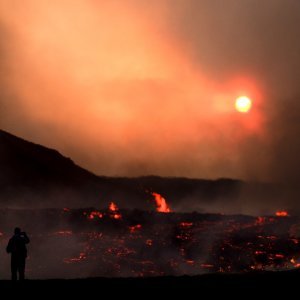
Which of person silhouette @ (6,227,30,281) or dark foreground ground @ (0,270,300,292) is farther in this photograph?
person silhouette @ (6,227,30,281)

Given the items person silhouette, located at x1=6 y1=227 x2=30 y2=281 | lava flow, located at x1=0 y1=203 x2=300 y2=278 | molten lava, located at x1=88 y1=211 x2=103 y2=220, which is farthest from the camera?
molten lava, located at x1=88 y1=211 x2=103 y2=220

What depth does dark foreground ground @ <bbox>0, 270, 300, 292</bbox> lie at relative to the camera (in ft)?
82.2

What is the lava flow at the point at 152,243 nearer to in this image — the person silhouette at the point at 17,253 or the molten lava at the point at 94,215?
the molten lava at the point at 94,215

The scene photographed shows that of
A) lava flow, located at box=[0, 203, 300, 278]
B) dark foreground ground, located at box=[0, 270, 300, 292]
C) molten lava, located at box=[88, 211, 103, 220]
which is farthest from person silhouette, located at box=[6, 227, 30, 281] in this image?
molten lava, located at box=[88, 211, 103, 220]

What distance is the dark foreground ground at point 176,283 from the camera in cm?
2506

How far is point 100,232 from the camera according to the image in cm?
12569

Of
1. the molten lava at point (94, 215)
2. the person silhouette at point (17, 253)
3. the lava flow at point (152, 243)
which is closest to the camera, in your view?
the person silhouette at point (17, 253)

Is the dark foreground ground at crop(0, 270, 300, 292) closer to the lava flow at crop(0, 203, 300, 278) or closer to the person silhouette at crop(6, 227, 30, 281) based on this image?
the person silhouette at crop(6, 227, 30, 281)

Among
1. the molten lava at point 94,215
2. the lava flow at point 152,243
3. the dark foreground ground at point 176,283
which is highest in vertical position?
the molten lava at point 94,215

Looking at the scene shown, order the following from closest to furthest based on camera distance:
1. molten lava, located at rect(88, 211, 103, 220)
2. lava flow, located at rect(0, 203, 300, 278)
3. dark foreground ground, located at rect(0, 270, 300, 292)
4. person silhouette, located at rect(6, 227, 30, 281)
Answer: dark foreground ground, located at rect(0, 270, 300, 292) < person silhouette, located at rect(6, 227, 30, 281) < lava flow, located at rect(0, 203, 300, 278) < molten lava, located at rect(88, 211, 103, 220)

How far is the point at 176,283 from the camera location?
2662cm

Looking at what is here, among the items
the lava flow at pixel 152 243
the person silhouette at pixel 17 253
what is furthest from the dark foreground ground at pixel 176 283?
the lava flow at pixel 152 243

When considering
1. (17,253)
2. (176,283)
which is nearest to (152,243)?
(176,283)

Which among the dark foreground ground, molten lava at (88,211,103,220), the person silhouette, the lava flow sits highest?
molten lava at (88,211,103,220)
